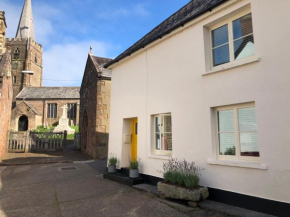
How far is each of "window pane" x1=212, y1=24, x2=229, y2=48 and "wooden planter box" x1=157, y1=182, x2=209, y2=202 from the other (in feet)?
12.7

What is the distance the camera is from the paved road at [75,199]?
4.89 metres


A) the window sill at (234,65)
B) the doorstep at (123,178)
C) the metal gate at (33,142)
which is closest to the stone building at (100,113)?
the metal gate at (33,142)

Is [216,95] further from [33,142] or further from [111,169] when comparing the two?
[33,142]

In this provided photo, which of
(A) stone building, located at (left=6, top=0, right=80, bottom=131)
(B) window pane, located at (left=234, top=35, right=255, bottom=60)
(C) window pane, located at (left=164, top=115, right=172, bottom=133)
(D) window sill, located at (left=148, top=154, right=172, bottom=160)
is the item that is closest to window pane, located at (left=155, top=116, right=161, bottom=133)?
(C) window pane, located at (left=164, top=115, right=172, bottom=133)

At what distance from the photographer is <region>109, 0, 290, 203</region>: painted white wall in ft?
13.8

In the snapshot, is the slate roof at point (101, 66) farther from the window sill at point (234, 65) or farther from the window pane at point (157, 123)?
the window sill at point (234, 65)

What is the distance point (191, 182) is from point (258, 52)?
11.2 feet

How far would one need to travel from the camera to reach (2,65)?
14.2m

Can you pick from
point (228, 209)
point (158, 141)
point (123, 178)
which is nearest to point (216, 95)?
point (228, 209)

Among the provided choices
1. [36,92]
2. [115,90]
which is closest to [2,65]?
[115,90]

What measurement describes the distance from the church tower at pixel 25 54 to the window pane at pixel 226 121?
58.9 meters

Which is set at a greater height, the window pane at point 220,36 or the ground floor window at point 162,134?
the window pane at point 220,36

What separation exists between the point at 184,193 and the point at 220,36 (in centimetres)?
425

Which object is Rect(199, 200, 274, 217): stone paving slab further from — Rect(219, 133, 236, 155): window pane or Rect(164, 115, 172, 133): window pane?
Rect(164, 115, 172, 133): window pane
